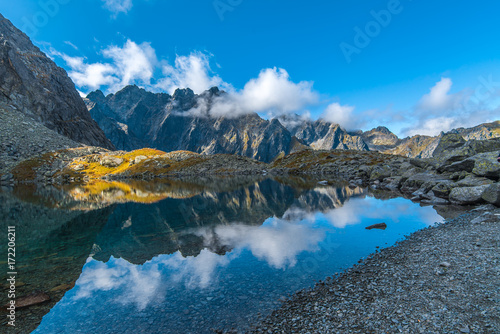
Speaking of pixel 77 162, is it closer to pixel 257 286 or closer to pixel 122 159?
pixel 122 159

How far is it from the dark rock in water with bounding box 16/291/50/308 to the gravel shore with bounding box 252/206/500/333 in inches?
505

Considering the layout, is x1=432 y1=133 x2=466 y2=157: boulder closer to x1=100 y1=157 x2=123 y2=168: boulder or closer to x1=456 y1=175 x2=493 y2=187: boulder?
x1=456 y1=175 x2=493 y2=187: boulder

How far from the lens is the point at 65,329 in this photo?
11.4 metres

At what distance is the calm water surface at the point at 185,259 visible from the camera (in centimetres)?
1227

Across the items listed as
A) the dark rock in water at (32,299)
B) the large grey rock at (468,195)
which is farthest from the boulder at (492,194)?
the dark rock in water at (32,299)

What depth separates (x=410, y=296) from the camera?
11.7 meters

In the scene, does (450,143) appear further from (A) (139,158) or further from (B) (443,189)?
(A) (139,158)

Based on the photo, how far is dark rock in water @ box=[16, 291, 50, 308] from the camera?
1315cm

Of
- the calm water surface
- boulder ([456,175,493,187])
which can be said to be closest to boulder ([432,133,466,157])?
boulder ([456,175,493,187])

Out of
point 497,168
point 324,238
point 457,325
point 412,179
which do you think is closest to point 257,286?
point 457,325

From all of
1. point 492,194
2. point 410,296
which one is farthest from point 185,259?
point 492,194

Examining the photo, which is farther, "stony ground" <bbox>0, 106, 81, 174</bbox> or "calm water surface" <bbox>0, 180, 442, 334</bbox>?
"stony ground" <bbox>0, 106, 81, 174</bbox>

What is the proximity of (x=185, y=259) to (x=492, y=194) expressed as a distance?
3745cm

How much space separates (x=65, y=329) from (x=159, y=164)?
160177 mm
